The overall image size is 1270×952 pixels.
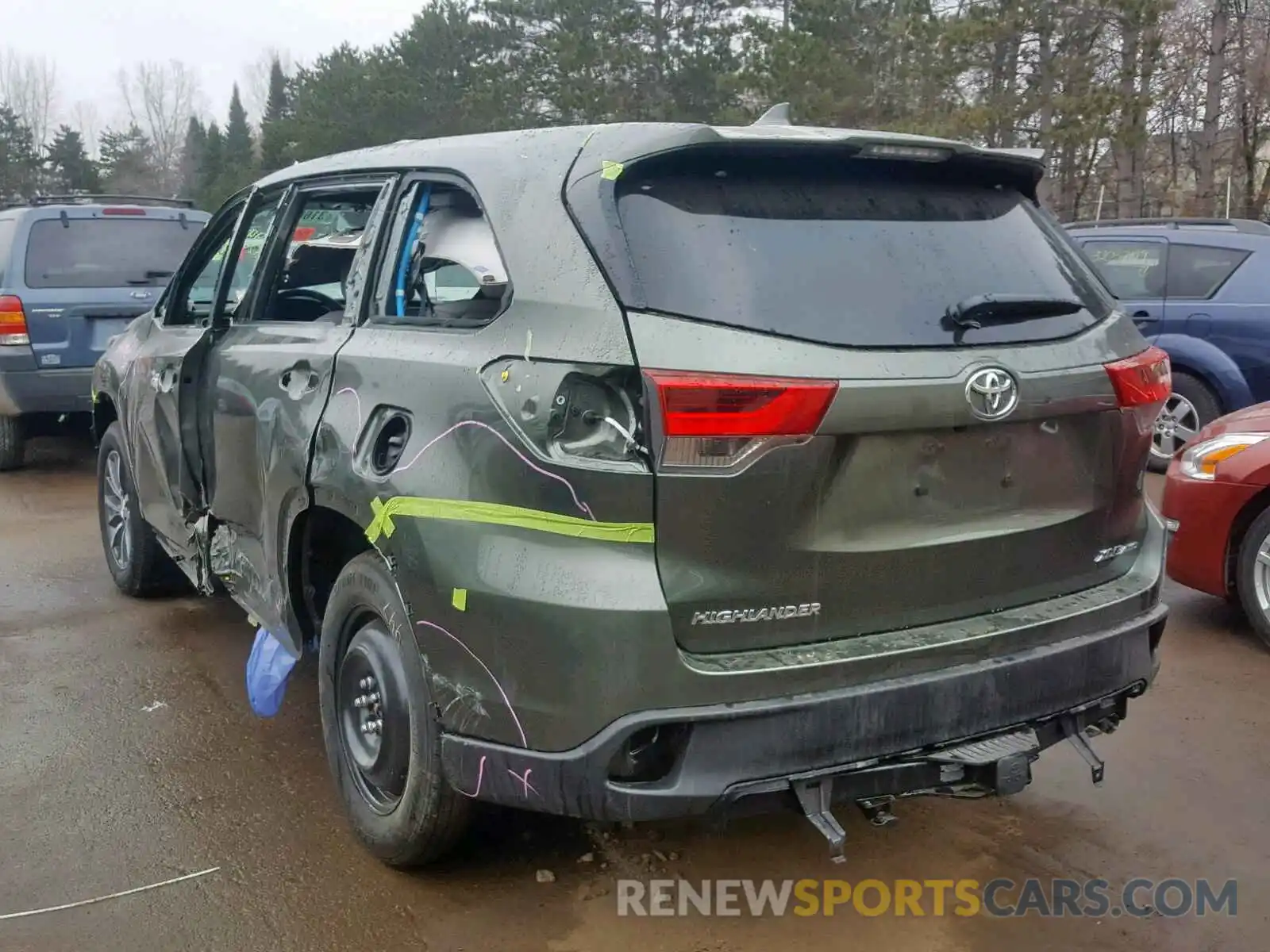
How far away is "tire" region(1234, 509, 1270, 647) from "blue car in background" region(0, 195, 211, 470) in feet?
21.6

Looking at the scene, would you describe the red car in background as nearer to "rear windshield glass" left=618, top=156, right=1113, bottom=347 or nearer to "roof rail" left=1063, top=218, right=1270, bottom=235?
"rear windshield glass" left=618, top=156, right=1113, bottom=347

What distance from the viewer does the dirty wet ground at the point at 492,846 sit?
2887mm

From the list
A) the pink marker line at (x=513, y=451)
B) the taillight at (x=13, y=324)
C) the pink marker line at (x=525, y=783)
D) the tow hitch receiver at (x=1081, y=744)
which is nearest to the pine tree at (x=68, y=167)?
the taillight at (x=13, y=324)

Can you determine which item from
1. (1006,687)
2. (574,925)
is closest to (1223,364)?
(1006,687)

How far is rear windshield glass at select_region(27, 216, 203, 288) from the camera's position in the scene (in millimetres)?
8312

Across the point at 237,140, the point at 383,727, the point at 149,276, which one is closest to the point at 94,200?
the point at 149,276

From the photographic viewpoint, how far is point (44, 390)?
26.9ft

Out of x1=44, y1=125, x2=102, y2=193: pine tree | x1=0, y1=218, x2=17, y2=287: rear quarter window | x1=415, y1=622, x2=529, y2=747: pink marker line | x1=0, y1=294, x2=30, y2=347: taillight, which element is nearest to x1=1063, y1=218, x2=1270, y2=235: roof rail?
x1=415, y1=622, x2=529, y2=747: pink marker line

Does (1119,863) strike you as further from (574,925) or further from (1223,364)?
(1223,364)

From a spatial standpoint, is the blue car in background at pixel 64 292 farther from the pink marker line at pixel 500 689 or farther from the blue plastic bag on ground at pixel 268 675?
the pink marker line at pixel 500 689

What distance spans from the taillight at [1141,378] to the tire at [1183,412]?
554 cm

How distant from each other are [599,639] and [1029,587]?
1100 millimetres

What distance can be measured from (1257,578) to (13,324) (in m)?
7.70

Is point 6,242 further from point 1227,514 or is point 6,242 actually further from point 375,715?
point 1227,514
